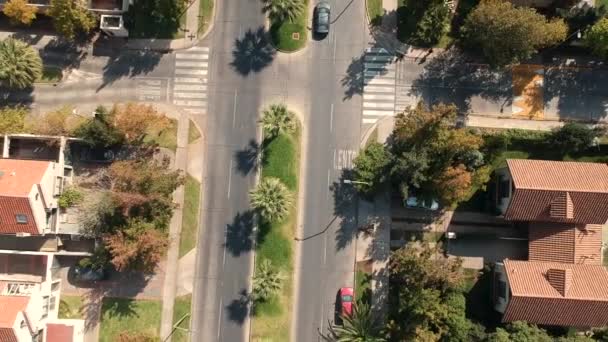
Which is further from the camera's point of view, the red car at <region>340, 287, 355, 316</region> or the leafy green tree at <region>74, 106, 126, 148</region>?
the red car at <region>340, 287, 355, 316</region>

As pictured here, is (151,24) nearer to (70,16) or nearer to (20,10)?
(70,16)

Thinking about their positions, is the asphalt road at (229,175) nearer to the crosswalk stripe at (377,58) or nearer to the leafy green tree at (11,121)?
the crosswalk stripe at (377,58)

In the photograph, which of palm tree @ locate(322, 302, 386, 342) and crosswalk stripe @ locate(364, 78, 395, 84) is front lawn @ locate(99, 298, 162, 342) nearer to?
palm tree @ locate(322, 302, 386, 342)

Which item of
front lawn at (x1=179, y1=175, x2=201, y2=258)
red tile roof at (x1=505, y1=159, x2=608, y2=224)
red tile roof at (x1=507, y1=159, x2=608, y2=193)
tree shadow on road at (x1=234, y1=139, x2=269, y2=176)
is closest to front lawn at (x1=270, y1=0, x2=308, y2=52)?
tree shadow on road at (x1=234, y1=139, x2=269, y2=176)

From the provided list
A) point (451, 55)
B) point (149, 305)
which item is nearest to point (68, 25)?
point (149, 305)

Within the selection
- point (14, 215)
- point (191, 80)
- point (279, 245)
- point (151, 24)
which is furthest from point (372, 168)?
point (14, 215)

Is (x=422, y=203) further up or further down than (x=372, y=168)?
further down

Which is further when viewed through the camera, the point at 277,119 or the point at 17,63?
the point at 17,63

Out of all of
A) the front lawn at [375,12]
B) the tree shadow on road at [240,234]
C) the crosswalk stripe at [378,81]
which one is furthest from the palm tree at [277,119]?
the front lawn at [375,12]
